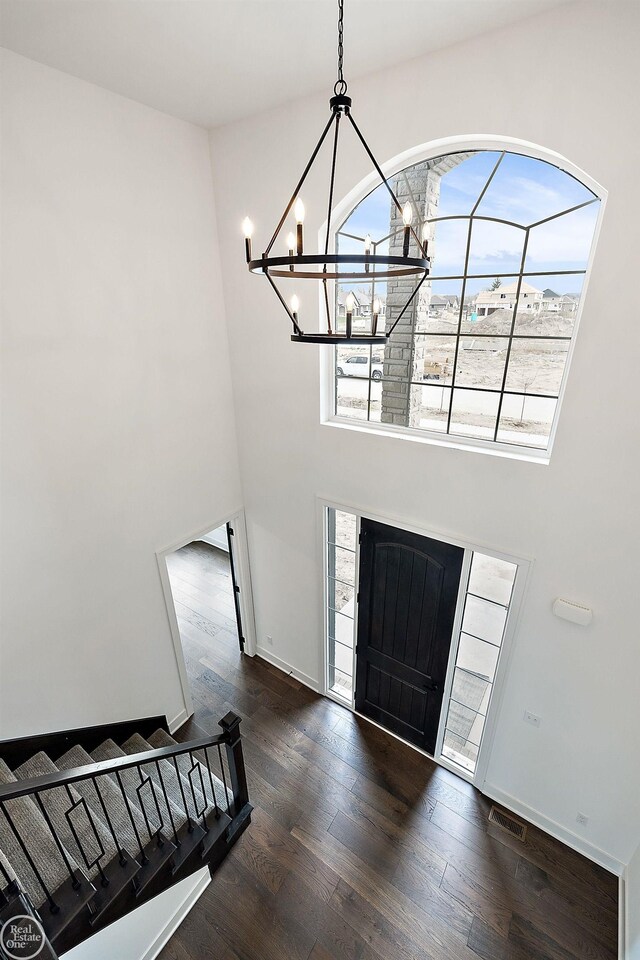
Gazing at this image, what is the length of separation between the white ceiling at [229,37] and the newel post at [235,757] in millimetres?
3710

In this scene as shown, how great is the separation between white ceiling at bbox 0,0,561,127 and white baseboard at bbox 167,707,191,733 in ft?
15.9

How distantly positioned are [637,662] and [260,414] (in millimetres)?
3166

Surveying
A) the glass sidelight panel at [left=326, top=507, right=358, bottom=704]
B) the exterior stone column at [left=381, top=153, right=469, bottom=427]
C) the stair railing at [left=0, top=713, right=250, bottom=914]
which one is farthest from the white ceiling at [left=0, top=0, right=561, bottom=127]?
the stair railing at [left=0, top=713, right=250, bottom=914]

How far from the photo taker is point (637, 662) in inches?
105

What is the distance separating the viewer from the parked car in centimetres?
328

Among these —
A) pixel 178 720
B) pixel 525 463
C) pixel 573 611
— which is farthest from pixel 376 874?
pixel 525 463

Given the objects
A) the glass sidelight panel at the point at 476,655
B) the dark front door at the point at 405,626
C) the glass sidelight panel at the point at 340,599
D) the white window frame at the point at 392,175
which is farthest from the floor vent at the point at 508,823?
the white window frame at the point at 392,175

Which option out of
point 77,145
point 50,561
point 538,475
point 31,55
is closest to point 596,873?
point 538,475

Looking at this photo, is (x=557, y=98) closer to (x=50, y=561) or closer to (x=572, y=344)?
(x=572, y=344)

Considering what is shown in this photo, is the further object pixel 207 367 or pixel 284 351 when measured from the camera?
pixel 207 367

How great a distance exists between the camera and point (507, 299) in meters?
2.66

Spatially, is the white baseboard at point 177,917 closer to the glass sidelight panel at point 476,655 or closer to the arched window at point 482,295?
the glass sidelight panel at point 476,655

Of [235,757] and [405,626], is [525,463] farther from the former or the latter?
[235,757]

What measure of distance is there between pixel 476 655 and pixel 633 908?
1.66 m
